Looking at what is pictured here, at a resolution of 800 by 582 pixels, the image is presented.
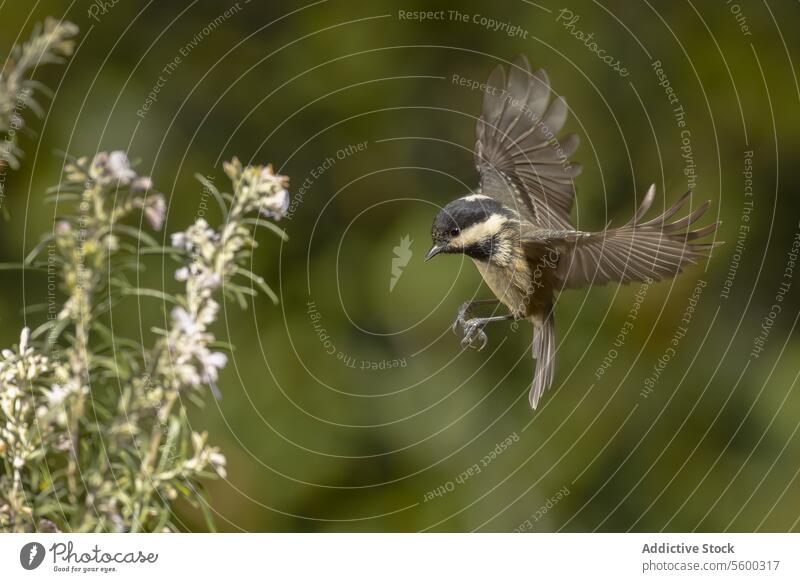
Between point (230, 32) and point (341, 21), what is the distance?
21cm

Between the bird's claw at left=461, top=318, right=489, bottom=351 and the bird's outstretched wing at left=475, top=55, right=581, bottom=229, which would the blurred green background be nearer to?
the bird's outstretched wing at left=475, top=55, right=581, bottom=229

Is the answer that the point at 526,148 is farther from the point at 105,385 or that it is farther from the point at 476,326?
the point at 105,385

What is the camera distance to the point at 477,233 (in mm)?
923

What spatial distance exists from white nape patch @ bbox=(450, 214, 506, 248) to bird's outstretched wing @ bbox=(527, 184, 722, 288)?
7 cm

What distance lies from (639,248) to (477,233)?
16 cm

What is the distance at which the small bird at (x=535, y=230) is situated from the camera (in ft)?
2.72

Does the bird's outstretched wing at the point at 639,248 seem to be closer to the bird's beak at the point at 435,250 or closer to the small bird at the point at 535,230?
the small bird at the point at 535,230

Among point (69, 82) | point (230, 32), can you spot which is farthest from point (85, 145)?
point (230, 32)

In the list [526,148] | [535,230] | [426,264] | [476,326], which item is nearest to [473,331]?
[476,326]

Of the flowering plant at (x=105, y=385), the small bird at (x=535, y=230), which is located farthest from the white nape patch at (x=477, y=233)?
the flowering plant at (x=105, y=385)

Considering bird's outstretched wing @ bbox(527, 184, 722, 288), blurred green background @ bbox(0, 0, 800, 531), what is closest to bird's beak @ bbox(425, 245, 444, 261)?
bird's outstretched wing @ bbox(527, 184, 722, 288)

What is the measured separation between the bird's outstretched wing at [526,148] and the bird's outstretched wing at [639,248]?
18cm

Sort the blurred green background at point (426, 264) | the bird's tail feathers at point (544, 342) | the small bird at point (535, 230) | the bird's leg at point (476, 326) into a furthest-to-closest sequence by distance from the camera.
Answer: the blurred green background at point (426, 264) → the bird's tail feathers at point (544, 342) → the bird's leg at point (476, 326) → the small bird at point (535, 230)

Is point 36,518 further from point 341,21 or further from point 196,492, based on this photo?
point 341,21
